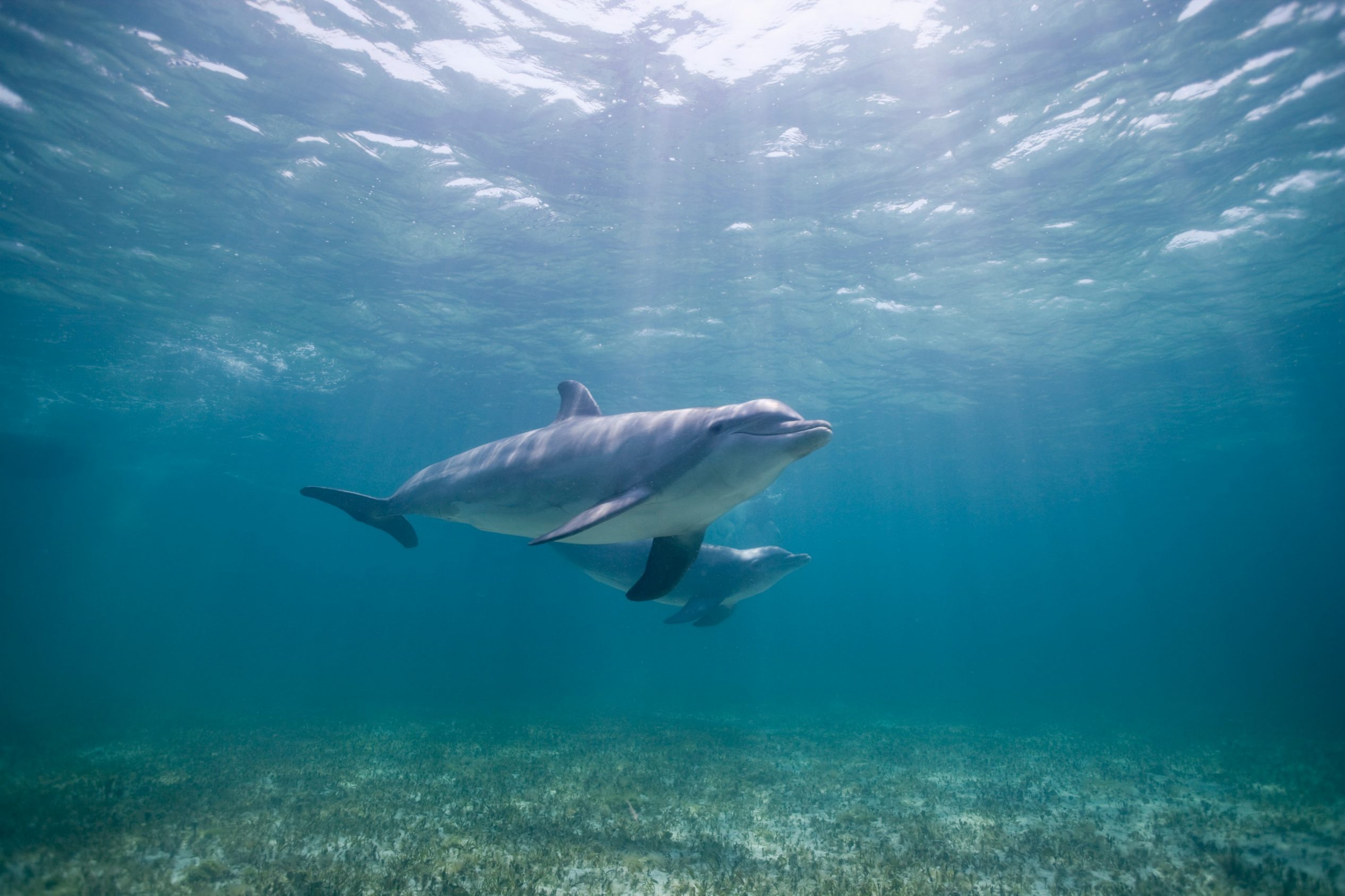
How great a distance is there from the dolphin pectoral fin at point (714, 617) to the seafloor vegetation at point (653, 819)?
113 inches

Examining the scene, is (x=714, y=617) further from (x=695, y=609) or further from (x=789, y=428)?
(x=789, y=428)

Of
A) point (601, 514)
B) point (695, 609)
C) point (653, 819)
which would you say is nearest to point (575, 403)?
point (601, 514)

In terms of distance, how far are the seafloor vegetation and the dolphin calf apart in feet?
10.9

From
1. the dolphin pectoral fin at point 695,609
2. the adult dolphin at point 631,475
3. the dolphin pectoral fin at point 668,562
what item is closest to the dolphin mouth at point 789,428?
the adult dolphin at point 631,475

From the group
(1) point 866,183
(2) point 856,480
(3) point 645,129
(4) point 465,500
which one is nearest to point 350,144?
(3) point 645,129

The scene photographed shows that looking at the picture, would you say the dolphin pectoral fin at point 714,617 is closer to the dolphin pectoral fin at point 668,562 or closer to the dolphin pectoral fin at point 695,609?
the dolphin pectoral fin at point 695,609

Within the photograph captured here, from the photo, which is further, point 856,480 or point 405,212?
point 856,480

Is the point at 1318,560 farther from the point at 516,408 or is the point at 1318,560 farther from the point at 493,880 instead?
the point at 493,880

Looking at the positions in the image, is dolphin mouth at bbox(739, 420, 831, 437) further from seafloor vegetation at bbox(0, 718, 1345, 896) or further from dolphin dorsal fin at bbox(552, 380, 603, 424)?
seafloor vegetation at bbox(0, 718, 1345, 896)

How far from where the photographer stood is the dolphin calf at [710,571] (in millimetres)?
12188

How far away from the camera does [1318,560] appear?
11475 cm

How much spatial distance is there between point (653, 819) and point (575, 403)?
20.6 feet

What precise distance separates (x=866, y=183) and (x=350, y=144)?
39.1 ft

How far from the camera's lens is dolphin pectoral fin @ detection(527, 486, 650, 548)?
13.2ft
